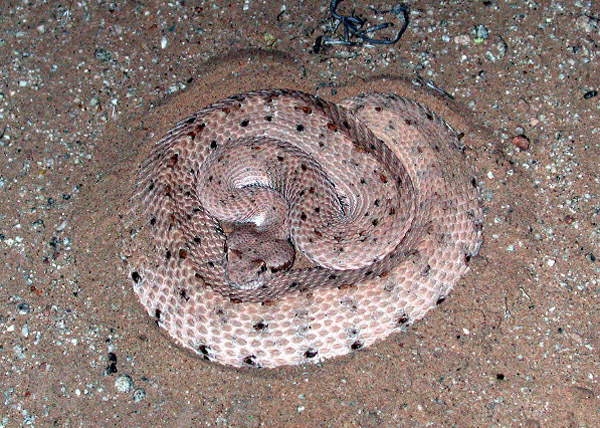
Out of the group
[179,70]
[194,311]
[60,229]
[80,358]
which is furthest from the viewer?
[179,70]

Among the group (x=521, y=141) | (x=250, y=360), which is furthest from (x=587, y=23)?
(x=250, y=360)

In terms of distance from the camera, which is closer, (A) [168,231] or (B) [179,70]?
(A) [168,231]

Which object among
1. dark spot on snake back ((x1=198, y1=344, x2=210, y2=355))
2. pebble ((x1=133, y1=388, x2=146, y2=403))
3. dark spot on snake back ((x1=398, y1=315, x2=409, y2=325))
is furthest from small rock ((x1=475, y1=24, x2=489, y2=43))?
pebble ((x1=133, y1=388, x2=146, y2=403))

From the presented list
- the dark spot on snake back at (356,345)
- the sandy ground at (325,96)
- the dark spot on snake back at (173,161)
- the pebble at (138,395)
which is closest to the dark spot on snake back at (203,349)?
the sandy ground at (325,96)

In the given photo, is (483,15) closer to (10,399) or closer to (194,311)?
(194,311)

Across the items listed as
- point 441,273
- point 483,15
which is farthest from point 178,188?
point 483,15

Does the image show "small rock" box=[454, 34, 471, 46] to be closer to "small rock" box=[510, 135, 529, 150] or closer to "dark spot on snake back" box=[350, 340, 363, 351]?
"small rock" box=[510, 135, 529, 150]
